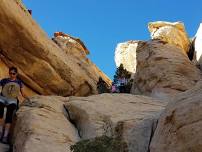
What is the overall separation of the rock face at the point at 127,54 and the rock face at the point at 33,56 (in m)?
20.6

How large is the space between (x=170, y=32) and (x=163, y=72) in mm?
16090

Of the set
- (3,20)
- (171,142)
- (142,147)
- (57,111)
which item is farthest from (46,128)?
(3,20)

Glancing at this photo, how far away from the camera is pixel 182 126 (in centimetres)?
1295

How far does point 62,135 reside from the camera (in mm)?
17328

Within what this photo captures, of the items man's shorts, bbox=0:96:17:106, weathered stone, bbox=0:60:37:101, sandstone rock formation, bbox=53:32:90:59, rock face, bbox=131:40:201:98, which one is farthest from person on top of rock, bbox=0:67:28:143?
sandstone rock formation, bbox=53:32:90:59

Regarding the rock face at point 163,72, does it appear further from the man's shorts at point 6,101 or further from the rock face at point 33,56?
the man's shorts at point 6,101

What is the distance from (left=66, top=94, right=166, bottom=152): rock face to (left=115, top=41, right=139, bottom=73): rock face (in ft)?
89.1

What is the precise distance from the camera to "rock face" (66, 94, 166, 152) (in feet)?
53.9

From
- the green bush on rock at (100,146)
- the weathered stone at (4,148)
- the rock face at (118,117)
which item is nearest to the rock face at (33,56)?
the rock face at (118,117)

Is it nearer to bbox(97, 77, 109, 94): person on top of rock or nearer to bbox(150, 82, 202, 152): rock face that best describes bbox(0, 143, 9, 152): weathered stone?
bbox(150, 82, 202, 152): rock face

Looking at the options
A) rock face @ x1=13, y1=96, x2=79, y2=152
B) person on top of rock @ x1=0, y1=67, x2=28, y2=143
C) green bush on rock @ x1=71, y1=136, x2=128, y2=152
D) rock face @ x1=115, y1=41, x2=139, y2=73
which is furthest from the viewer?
rock face @ x1=115, y1=41, x2=139, y2=73

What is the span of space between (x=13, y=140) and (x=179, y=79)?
39.4ft

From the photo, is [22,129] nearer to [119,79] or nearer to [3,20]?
[3,20]

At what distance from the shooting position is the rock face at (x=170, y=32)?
40312 millimetres
